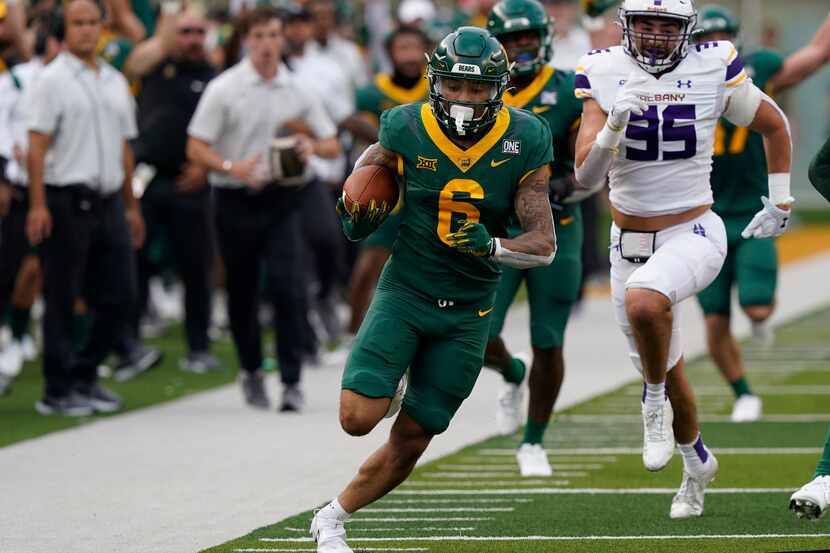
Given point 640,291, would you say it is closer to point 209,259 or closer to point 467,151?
point 467,151

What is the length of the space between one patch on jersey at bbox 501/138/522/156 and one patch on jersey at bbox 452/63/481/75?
270mm

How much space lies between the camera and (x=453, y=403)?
259 inches

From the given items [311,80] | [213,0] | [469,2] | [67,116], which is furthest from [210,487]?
[213,0]

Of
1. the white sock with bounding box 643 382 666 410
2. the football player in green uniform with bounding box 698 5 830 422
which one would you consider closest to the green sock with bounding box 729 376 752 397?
the football player in green uniform with bounding box 698 5 830 422

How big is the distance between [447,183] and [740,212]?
170 inches

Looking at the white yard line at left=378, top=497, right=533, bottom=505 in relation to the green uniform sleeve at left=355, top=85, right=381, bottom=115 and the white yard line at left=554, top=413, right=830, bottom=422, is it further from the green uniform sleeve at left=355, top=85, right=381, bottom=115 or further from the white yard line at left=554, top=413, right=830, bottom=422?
the green uniform sleeve at left=355, top=85, right=381, bottom=115

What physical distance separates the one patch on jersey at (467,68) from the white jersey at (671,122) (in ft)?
3.60

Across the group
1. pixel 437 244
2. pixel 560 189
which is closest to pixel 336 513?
pixel 437 244

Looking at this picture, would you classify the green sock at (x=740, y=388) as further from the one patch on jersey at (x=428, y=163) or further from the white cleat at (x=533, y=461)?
the one patch on jersey at (x=428, y=163)

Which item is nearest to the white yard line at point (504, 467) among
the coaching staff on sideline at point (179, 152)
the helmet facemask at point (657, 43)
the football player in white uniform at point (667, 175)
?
the football player in white uniform at point (667, 175)

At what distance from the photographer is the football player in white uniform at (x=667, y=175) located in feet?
24.0

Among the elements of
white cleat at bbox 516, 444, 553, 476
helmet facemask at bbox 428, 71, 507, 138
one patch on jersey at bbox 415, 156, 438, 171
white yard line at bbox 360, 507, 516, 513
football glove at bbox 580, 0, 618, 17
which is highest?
helmet facemask at bbox 428, 71, 507, 138

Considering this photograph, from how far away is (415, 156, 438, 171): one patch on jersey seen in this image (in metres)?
6.54

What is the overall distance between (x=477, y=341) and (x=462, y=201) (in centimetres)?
51
